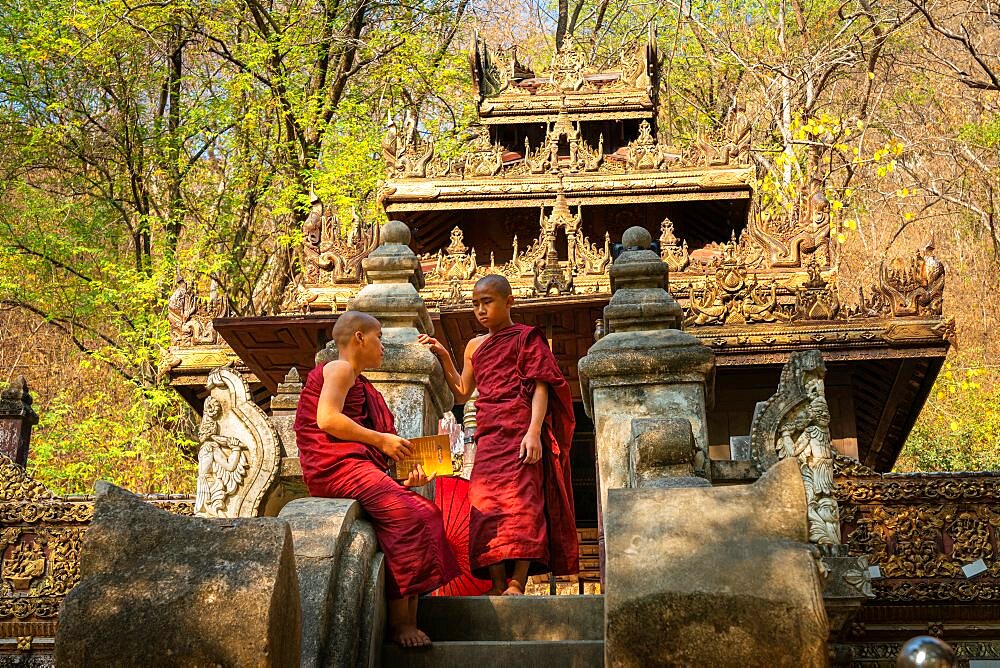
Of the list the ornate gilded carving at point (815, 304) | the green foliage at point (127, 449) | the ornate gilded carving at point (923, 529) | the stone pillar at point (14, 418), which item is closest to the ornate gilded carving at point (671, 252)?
the ornate gilded carving at point (815, 304)

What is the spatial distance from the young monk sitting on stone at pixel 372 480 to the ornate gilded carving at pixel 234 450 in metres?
1.91

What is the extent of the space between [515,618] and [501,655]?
1.51ft

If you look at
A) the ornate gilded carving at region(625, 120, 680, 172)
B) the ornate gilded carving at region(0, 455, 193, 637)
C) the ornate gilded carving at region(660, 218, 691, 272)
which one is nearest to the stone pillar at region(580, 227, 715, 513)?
the ornate gilded carving at region(0, 455, 193, 637)

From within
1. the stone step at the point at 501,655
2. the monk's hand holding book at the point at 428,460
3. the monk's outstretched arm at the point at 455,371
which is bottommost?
the stone step at the point at 501,655

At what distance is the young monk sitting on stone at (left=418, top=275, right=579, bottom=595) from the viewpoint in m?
4.87

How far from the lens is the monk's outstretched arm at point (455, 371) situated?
5.47m

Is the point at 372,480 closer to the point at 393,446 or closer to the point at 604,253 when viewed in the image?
the point at 393,446

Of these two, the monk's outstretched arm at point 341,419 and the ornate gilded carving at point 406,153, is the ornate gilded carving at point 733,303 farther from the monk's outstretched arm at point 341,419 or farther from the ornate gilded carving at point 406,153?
the monk's outstretched arm at point 341,419

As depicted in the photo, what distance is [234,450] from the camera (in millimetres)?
6141

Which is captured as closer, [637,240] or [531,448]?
[531,448]

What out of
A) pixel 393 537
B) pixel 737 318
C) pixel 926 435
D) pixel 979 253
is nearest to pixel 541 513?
pixel 393 537

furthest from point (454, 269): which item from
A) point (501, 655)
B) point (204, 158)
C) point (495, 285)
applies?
point (204, 158)

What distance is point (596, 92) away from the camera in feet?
61.2

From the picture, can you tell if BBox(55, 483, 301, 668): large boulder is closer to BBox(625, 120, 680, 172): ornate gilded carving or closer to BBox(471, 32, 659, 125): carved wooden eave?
BBox(625, 120, 680, 172): ornate gilded carving
